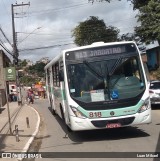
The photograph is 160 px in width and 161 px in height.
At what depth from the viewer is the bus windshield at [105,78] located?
12633 millimetres

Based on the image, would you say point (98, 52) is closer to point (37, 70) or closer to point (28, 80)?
point (37, 70)

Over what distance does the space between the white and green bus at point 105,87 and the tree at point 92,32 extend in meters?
50.4

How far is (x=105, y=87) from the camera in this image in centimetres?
1271

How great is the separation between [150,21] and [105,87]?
2472 cm

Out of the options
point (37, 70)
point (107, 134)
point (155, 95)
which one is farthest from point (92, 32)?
point (37, 70)

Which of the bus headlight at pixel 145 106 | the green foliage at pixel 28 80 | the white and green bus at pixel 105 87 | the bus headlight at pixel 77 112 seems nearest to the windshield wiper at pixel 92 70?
the white and green bus at pixel 105 87

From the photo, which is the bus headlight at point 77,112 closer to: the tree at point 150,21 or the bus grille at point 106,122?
the bus grille at point 106,122

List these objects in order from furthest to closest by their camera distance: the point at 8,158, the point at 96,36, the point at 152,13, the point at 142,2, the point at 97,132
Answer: the point at 96,36 → the point at 142,2 → the point at 152,13 → the point at 97,132 → the point at 8,158

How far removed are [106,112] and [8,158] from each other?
3.36 metres

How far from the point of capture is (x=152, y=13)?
117ft

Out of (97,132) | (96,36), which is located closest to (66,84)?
(97,132)

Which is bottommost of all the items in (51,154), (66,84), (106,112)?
(51,154)

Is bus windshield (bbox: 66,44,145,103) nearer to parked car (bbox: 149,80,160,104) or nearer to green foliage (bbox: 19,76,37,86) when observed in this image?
parked car (bbox: 149,80,160,104)

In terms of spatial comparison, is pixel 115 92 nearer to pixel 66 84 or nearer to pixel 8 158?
pixel 66 84
